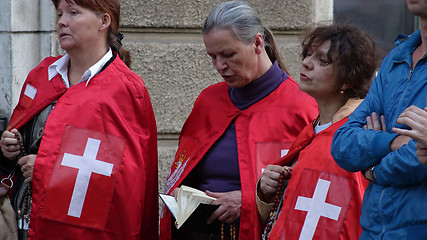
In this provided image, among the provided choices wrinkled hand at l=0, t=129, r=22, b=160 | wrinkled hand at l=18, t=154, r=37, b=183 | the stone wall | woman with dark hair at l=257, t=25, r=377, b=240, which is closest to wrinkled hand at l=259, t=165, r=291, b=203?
woman with dark hair at l=257, t=25, r=377, b=240

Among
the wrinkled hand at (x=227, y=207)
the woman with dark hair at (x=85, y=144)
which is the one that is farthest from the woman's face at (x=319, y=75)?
the woman with dark hair at (x=85, y=144)

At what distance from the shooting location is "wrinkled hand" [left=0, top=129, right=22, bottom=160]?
335 cm

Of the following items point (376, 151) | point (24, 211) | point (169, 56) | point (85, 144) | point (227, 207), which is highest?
point (376, 151)

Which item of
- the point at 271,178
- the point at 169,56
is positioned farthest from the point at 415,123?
the point at 169,56

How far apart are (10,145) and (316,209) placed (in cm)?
148

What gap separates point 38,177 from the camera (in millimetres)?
3248

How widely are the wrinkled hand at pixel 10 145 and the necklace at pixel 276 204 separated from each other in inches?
48.6

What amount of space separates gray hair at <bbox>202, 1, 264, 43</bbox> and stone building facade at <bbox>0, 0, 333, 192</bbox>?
123 centimetres

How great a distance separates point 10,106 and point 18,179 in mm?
1020

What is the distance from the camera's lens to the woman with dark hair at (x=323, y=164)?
2723 millimetres

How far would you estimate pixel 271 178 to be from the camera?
292 cm

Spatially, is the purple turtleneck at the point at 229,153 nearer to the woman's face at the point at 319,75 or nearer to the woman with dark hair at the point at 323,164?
the woman with dark hair at the point at 323,164

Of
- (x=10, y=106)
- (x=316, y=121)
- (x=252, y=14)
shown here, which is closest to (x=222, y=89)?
(x=252, y=14)

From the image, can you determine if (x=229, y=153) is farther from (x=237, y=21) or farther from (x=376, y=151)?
(x=376, y=151)
